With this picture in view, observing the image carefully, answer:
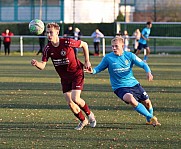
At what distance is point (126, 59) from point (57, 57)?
1226 mm

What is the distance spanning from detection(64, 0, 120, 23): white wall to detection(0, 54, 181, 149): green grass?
105 feet

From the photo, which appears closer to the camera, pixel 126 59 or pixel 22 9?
pixel 126 59

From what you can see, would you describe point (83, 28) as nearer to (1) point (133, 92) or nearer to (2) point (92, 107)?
(2) point (92, 107)

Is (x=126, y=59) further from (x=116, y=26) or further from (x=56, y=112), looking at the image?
(x=116, y=26)

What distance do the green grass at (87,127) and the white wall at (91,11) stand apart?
31964 millimetres

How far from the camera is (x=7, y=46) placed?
132 ft

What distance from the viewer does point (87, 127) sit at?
35.8 ft

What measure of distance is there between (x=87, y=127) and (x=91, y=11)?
44741 millimetres

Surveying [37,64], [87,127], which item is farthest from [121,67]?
[37,64]

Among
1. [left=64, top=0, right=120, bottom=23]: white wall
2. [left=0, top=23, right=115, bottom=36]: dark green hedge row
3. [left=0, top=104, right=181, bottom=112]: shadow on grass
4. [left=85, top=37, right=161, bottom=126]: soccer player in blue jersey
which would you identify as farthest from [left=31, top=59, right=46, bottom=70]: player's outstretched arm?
[left=64, top=0, right=120, bottom=23]: white wall

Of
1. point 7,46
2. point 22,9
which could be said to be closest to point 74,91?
point 7,46

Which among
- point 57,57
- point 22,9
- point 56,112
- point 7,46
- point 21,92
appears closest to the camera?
point 57,57

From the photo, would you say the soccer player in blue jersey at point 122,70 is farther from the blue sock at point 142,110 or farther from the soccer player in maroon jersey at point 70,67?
the soccer player in maroon jersey at point 70,67

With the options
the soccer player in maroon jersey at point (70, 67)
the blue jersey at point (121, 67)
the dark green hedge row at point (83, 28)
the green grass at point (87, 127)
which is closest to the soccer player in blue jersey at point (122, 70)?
the blue jersey at point (121, 67)
